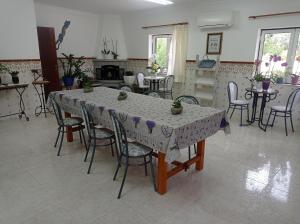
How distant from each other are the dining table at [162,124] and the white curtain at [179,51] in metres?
3.03

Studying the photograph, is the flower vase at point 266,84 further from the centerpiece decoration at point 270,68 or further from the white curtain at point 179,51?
the white curtain at point 179,51

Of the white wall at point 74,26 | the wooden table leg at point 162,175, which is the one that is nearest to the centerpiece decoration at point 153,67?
the white wall at point 74,26

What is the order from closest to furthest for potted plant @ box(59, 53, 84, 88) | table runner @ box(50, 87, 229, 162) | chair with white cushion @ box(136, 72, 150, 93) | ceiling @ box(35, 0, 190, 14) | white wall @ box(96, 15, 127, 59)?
table runner @ box(50, 87, 229, 162) → ceiling @ box(35, 0, 190, 14) → potted plant @ box(59, 53, 84, 88) → chair with white cushion @ box(136, 72, 150, 93) → white wall @ box(96, 15, 127, 59)

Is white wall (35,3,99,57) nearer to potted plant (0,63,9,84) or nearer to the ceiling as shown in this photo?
the ceiling

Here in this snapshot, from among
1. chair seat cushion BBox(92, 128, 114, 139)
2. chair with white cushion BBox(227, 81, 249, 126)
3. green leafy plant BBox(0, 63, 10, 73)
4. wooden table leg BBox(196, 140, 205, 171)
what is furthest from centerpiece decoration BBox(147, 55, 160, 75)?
wooden table leg BBox(196, 140, 205, 171)

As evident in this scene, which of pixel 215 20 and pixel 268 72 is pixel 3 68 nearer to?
pixel 215 20

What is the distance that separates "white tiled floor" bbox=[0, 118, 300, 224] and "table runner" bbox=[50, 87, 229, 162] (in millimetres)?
545

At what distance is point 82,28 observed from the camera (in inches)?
251

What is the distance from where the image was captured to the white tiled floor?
1.91 meters

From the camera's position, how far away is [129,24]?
680 cm

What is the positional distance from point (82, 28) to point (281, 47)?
521cm

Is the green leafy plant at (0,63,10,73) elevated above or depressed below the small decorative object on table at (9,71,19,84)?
above

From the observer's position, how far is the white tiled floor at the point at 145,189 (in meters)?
1.91

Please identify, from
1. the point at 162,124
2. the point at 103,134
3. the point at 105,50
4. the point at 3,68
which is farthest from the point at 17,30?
the point at 162,124
